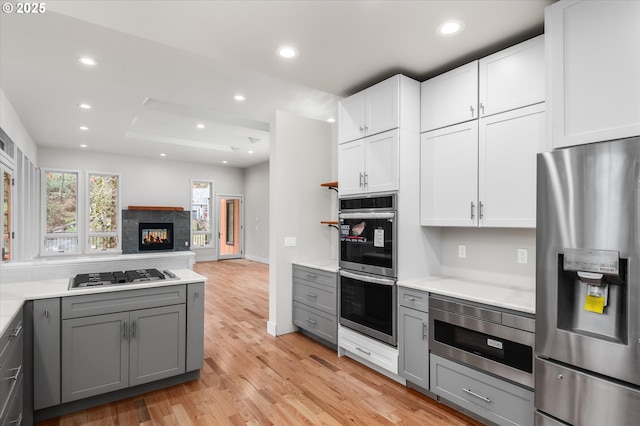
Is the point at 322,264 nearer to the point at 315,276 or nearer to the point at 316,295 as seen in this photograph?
the point at 315,276

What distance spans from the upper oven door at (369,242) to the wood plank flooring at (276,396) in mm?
952

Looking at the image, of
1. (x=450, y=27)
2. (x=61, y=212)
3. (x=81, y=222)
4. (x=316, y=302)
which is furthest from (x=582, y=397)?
(x=61, y=212)

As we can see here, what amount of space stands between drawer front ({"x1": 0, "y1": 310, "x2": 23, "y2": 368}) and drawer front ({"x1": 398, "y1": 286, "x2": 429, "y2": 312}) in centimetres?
247

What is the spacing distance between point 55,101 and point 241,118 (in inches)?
103

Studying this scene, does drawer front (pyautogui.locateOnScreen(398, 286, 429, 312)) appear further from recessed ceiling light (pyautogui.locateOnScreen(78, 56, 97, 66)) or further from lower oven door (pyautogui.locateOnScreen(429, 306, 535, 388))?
recessed ceiling light (pyautogui.locateOnScreen(78, 56, 97, 66))

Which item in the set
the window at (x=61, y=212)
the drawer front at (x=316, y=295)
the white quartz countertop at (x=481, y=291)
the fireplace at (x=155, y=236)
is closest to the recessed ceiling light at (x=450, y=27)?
the white quartz countertop at (x=481, y=291)

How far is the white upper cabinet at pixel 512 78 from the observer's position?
7.50 ft

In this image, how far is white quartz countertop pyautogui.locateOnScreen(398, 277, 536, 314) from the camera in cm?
216

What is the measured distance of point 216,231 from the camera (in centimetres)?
1050

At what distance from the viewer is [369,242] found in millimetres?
3129

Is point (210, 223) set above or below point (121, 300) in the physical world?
above

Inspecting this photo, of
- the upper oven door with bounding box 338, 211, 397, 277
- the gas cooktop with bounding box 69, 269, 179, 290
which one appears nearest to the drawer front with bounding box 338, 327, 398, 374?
the upper oven door with bounding box 338, 211, 397, 277

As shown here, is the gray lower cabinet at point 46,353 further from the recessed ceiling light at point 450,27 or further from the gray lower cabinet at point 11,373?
the recessed ceiling light at point 450,27

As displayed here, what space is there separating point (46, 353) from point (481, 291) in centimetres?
302
